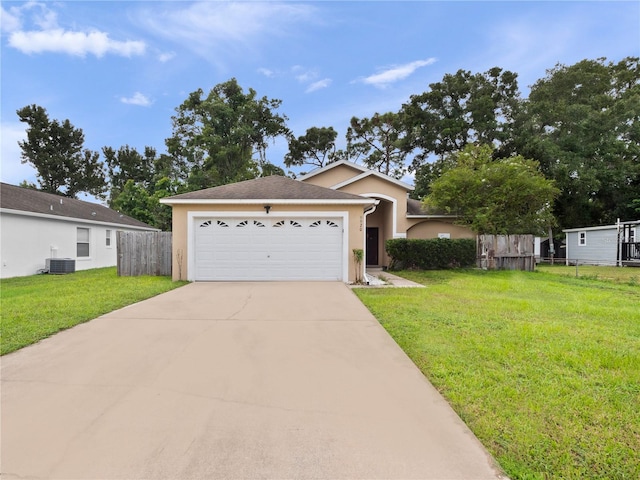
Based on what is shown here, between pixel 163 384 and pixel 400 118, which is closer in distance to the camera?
pixel 163 384

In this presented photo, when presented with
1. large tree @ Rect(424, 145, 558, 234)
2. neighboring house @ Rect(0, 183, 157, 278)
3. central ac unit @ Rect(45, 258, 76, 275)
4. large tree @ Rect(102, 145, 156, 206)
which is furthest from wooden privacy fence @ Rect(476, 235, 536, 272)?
large tree @ Rect(102, 145, 156, 206)

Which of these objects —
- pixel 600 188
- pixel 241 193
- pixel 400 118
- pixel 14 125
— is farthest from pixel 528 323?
pixel 14 125

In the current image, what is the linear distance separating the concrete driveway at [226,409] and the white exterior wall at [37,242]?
10.2 metres

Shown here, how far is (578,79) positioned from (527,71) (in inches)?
143

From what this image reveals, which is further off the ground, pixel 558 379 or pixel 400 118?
pixel 400 118

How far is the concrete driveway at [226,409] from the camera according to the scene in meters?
2.07

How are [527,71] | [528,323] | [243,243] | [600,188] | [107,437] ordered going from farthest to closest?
[527,71], [600,188], [243,243], [528,323], [107,437]

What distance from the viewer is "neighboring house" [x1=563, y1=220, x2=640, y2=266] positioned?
17.7m

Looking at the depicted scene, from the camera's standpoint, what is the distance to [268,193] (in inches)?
411

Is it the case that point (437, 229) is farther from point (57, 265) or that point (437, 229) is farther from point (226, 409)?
point (57, 265)

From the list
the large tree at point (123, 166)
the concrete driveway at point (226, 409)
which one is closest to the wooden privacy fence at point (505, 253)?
the concrete driveway at point (226, 409)

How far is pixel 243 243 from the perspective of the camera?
10.1 meters

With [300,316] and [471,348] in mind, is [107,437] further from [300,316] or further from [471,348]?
[471,348]

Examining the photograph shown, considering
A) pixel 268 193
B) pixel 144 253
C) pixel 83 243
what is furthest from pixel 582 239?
pixel 83 243
